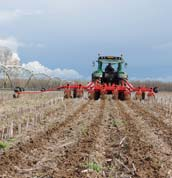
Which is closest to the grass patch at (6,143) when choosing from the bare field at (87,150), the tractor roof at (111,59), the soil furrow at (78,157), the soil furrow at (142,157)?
the bare field at (87,150)

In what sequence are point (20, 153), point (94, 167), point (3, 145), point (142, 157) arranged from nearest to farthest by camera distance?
point (94, 167) → point (142, 157) → point (20, 153) → point (3, 145)

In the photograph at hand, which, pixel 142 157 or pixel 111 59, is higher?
pixel 111 59

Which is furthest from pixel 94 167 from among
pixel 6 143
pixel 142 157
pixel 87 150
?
pixel 6 143

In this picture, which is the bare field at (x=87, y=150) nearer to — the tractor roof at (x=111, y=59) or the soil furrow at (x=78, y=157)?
the soil furrow at (x=78, y=157)

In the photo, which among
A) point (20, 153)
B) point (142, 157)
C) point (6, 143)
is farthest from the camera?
point (6, 143)

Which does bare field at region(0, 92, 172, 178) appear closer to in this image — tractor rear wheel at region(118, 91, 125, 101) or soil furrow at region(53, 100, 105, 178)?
soil furrow at region(53, 100, 105, 178)

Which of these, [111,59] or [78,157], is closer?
[78,157]

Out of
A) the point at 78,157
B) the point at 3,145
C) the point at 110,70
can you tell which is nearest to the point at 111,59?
the point at 110,70

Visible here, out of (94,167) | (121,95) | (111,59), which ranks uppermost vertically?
(111,59)

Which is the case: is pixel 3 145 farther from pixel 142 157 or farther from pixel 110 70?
pixel 110 70

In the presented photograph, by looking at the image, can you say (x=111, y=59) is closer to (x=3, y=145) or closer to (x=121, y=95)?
(x=121, y=95)

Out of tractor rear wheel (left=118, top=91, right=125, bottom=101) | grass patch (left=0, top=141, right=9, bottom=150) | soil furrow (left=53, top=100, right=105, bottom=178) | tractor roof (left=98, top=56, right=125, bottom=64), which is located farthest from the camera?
tractor roof (left=98, top=56, right=125, bottom=64)

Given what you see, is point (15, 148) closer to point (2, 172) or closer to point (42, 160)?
point (42, 160)

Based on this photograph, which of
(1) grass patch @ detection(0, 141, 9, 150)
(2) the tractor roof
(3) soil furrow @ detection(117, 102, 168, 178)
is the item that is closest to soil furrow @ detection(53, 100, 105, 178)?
(3) soil furrow @ detection(117, 102, 168, 178)
